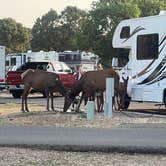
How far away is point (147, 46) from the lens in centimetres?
1984

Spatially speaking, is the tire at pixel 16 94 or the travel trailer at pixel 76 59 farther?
the travel trailer at pixel 76 59

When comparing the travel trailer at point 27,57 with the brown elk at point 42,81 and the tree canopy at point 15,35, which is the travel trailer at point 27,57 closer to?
the brown elk at point 42,81

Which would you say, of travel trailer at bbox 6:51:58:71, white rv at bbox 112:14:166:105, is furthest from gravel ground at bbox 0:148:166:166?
travel trailer at bbox 6:51:58:71

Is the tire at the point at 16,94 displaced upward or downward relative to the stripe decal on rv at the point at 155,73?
downward

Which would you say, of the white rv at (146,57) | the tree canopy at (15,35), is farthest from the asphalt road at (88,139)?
the tree canopy at (15,35)

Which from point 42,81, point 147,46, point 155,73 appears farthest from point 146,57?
point 42,81

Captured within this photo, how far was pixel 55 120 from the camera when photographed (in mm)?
16406

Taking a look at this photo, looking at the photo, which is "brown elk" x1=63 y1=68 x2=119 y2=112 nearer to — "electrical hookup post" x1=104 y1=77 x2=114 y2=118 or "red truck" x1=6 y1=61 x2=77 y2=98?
"electrical hookup post" x1=104 y1=77 x2=114 y2=118

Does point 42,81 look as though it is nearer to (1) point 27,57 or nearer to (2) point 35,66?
(2) point 35,66

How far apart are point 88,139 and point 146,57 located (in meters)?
8.20

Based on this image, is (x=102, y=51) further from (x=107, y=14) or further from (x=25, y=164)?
(x=25, y=164)

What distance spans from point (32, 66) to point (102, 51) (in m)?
25.8

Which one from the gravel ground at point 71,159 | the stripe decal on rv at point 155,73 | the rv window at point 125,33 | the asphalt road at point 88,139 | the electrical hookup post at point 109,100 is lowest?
the gravel ground at point 71,159

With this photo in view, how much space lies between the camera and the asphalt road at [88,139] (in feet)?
36.6
